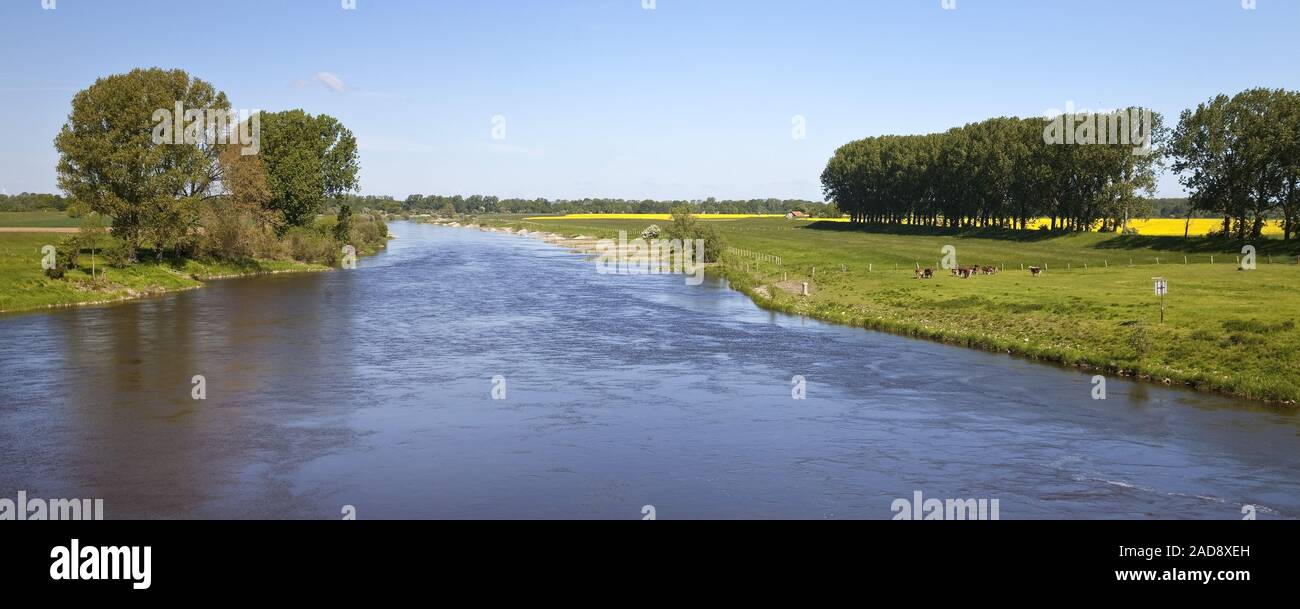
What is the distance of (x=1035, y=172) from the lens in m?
121

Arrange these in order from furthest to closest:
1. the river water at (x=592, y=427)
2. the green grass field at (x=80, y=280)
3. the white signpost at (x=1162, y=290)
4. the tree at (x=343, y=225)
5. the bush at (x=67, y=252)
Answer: the tree at (x=343, y=225)
the bush at (x=67, y=252)
the green grass field at (x=80, y=280)
the white signpost at (x=1162, y=290)
the river water at (x=592, y=427)

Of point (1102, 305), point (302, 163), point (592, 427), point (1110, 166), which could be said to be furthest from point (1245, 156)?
point (302, 163)

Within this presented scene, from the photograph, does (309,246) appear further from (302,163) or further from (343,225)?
(343,225)

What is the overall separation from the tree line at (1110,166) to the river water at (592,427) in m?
64.4

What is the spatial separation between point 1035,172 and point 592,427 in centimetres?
10527

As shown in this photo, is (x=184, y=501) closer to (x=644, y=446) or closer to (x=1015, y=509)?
(x=644, y=446)

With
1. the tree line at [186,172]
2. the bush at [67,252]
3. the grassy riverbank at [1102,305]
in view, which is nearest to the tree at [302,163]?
the tree line at [186,172]

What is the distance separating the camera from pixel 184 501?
23.4 meters

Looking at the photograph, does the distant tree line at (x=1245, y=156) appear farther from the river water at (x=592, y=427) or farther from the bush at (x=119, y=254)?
the bush at (x=119, y=254)

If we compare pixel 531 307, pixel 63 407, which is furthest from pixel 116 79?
pixel 63 407

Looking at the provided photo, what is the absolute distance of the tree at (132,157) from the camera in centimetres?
7200

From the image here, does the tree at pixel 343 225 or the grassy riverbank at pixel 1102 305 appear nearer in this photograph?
the grassy riverbank at pixel 1102 305

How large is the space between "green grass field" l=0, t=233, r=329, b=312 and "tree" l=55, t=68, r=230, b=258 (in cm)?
323
